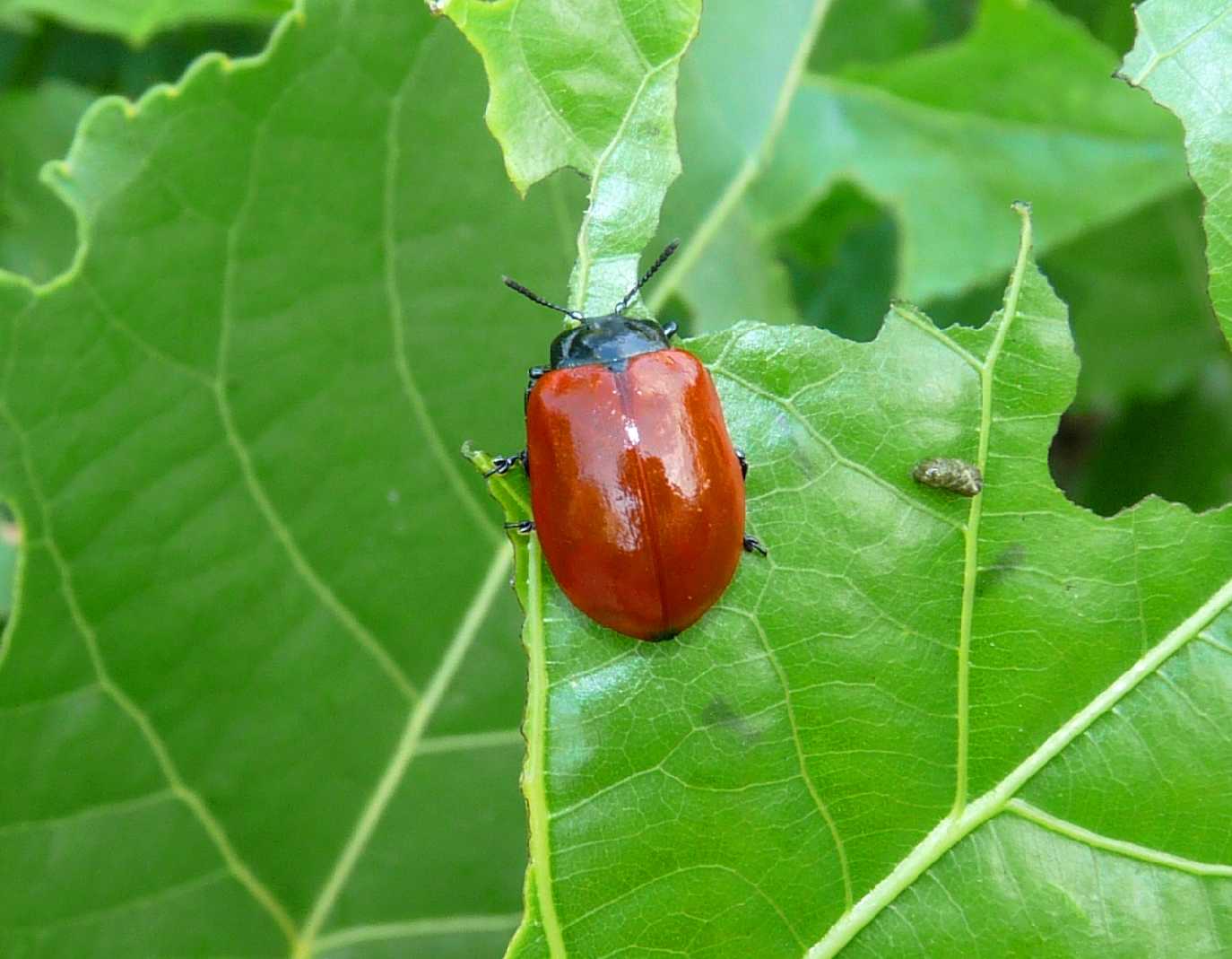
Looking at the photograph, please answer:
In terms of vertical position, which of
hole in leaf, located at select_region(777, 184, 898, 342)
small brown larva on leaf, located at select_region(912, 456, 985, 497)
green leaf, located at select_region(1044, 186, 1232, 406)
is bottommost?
green leaf, located at select_region(1044, 186, 1232, 406)

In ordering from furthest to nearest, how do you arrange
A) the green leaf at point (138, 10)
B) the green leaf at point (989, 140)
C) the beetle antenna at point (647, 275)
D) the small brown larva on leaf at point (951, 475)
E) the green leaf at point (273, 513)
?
the green leaf at point (989, 140)
the green leaf at point (138, 10)
the green leaf at point (273, 513)
the beetle antenna at point (647, 275)
the small brown larva on leaf at point (951, 475)

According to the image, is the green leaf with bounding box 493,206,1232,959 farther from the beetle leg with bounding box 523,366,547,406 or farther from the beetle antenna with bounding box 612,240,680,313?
the beetle leg with bounding box 523,366,547,406

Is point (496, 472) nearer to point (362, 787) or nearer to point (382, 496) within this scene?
point (382, 496)

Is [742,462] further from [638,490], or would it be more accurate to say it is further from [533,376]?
[533,376]

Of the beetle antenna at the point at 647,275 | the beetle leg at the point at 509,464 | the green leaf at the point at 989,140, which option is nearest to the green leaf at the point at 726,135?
the beetle antenna at the point at 647,275

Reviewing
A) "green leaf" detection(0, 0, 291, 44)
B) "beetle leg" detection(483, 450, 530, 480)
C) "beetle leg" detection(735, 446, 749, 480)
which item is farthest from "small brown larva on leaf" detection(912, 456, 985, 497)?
"green leaf" detection(0, 0, 291, 44)

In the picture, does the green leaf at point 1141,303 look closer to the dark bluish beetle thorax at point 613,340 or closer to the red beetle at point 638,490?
the dark bluish beetle thorax at point 613,340
